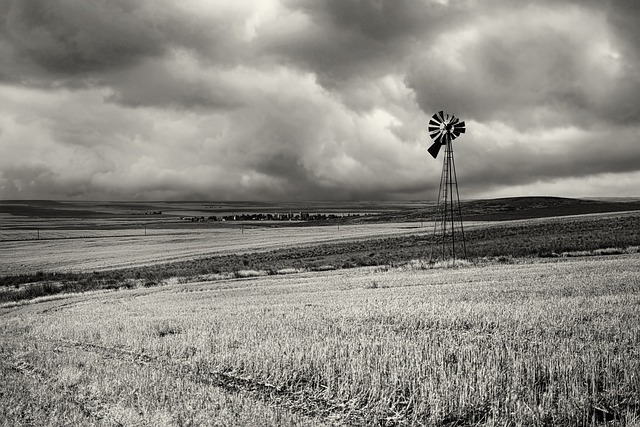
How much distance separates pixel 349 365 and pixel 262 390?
5.62 feet

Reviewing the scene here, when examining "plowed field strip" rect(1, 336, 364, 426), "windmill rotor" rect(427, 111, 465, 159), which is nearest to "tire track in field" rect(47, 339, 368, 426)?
"plowed field strip" rect(1, 336, 364, 426)

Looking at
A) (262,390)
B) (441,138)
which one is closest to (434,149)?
(441,138)

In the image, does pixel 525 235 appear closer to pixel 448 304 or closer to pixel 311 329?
pixel 448 304

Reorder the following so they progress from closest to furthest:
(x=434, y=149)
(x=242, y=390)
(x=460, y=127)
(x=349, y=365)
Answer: (x=242, y=390), (x=349, y=365), (x=460, y=127), (x=434, y=149)

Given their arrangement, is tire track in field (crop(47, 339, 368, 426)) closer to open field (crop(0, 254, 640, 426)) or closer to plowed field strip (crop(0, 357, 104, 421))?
open field (crop(0, 254, 640, 426))

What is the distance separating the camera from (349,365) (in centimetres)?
976

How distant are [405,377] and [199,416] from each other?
3531 mm

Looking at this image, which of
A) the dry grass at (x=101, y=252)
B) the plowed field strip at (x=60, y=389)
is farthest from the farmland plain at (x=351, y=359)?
the dry grass at (x=101, y=252)

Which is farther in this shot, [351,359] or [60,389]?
[351,359]

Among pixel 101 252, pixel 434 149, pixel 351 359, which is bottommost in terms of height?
pixel 101 252

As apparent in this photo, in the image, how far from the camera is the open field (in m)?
7.70

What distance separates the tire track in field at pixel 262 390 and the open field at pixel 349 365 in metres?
0.03

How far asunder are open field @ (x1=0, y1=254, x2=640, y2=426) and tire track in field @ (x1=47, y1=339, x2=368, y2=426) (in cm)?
3

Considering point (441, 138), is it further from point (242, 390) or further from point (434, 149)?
point (242, 390)
